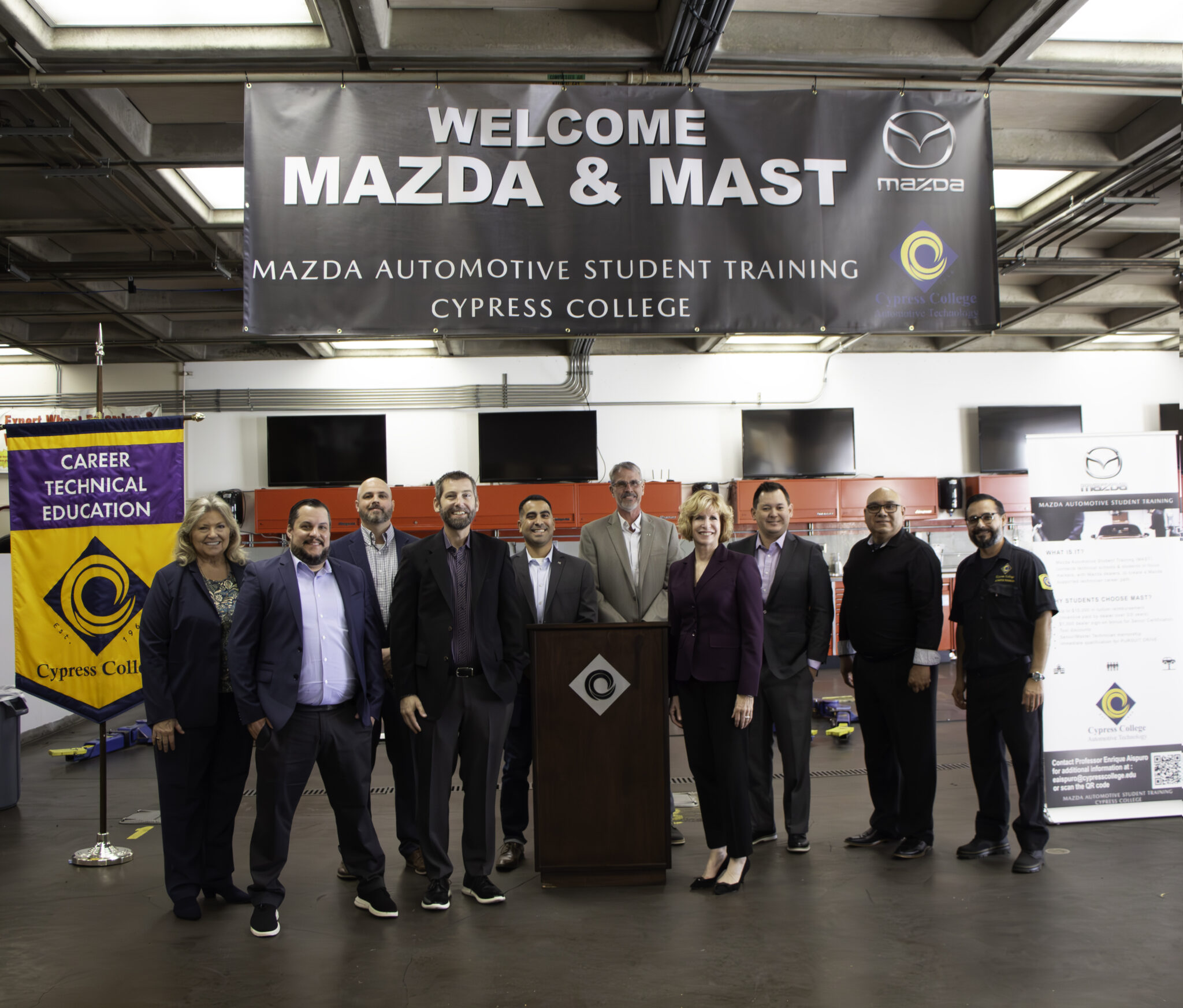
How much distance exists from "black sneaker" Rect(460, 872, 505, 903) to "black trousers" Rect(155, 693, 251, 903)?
981 mm

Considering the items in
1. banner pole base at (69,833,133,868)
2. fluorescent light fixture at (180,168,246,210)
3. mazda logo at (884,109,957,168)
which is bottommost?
banner pole base at (69,833,133,868)

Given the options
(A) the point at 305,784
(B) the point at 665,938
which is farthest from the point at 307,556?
(B) the point at 665,938

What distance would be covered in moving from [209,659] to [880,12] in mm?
4049

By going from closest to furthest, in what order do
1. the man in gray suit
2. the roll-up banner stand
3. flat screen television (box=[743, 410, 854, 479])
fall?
the man in gray suit, the roll-up banner stand, flat screen television (box=[743, 410, 854, 479])

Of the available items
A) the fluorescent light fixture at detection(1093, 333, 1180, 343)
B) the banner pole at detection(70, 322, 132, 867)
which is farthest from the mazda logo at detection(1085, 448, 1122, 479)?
the fluorescent light fixture at detection(1093, 333, 1180, 343)

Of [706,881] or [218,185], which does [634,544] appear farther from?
[218,185]

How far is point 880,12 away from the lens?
13.2 feet

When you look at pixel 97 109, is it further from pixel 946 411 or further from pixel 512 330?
pixel 946 411

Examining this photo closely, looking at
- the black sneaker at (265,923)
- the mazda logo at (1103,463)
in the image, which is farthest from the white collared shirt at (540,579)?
the mazda logo at (1103,463)

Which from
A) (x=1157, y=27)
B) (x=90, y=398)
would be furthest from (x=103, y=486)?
(x=90, y=398)

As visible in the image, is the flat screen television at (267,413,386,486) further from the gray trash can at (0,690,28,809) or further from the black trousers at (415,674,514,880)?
the black trousers at (415,674,514,880)

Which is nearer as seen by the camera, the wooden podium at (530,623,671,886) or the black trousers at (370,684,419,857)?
the wooden podium at (530,623,671,886)

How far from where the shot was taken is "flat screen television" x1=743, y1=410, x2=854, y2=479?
36.2 feet

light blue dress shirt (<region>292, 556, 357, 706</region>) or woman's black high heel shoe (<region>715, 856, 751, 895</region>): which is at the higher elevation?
light blue dress shirt (<region>292, 556, 357, 706</region>)
